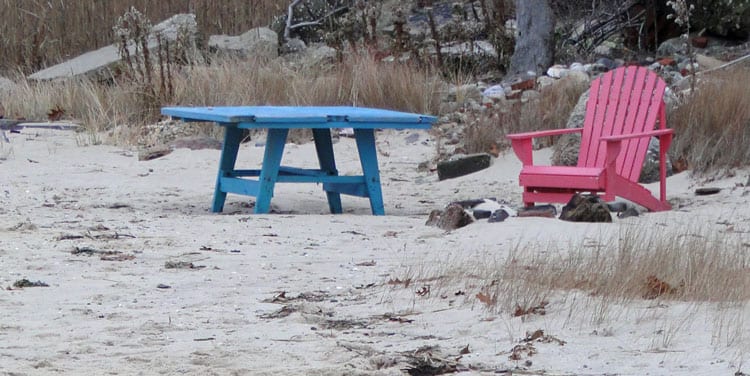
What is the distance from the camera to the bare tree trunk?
1184 cm

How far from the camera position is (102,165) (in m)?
9.16

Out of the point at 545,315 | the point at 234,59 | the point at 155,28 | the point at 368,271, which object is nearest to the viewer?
the point at 545,315

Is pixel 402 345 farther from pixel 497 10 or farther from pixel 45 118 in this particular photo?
pixel 497 10

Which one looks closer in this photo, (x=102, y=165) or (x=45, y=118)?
(x=102, y=165)

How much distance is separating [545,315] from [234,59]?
8.94 metres

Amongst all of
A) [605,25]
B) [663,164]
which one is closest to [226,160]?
[663,164]

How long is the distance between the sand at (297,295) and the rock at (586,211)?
128 millimetres

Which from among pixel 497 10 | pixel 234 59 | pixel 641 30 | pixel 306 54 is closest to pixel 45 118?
pixel 234 59

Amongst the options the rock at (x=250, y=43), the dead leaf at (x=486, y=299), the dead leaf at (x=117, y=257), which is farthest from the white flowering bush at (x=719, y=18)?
the dead leaf at (x=486, y=299)

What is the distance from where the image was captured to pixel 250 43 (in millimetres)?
13938

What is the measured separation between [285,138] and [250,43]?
7067mm

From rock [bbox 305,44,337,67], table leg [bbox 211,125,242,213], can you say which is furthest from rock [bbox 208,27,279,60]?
table leg [bbox 211,125,242,213]

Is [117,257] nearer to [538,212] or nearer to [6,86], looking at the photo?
[538,212]

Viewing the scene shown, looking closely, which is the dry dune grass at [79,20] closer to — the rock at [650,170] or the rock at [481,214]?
the rock at [650,170]
